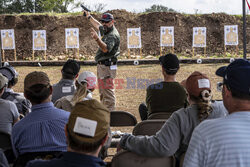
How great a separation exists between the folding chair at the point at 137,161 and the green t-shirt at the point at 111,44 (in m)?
3.61

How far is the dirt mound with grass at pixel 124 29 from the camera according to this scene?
18.5m

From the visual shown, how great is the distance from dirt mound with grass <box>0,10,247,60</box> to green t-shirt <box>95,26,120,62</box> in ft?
40.1

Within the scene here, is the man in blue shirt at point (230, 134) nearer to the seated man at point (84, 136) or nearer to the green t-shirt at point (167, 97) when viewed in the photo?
the seated man at point (84, 136)

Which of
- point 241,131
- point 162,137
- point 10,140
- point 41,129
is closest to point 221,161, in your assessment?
point 241,131

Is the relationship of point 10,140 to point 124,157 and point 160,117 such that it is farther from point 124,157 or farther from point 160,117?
point 160,117

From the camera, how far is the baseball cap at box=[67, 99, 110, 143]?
4.38 feet

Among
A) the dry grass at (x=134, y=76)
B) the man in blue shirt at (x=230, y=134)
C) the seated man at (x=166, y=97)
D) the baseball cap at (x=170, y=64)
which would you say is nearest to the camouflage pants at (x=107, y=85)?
the dry grass at (x=134, y=76)

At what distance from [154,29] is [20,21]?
8152 millimetres

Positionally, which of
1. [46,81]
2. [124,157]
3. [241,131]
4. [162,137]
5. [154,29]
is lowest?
[124,157]

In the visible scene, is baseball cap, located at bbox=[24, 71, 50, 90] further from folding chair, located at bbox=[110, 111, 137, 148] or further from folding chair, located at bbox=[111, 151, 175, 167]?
folding chair, located at bbox=[110, 111, 137, 148]

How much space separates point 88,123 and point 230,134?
0.65m

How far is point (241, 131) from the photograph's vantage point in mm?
1463

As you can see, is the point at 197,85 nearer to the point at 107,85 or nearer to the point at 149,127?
the point at 149,127

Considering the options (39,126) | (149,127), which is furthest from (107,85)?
(39,126)
